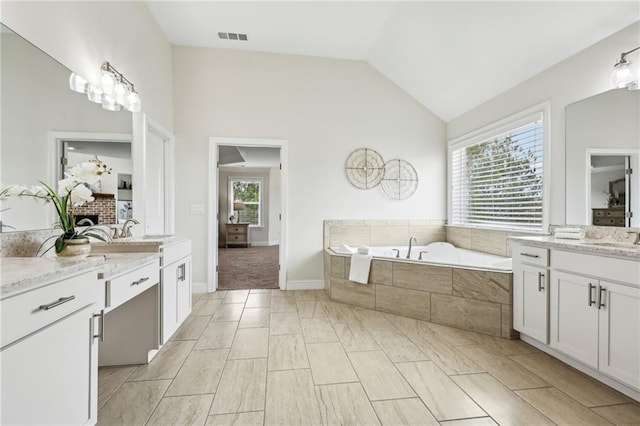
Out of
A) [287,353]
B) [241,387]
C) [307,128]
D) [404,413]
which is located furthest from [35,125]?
[307,128]

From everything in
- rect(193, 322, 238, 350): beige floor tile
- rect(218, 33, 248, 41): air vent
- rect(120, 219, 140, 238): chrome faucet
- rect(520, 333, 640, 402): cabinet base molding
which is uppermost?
rect(218, 33, 248, 41): air vent

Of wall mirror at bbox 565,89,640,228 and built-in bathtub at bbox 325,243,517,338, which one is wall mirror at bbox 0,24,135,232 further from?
wall mirror at bbox 565,89,640,228

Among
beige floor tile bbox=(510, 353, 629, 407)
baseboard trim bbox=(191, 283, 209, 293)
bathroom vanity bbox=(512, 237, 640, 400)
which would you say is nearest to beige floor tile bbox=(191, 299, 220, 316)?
baseboard trim bbox=(191, 283, 209, 293)

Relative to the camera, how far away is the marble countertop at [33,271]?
0.96 meters

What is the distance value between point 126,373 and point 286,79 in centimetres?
373

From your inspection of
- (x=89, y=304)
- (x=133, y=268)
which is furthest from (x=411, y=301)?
(x=89, y=304)

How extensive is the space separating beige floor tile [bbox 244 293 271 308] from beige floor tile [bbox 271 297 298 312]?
7cm

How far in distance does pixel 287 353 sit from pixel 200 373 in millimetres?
625

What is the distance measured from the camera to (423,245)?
14.7 feet

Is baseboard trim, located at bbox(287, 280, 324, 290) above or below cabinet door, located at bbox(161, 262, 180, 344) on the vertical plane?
below

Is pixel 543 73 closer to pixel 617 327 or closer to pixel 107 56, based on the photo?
pixel 617 327

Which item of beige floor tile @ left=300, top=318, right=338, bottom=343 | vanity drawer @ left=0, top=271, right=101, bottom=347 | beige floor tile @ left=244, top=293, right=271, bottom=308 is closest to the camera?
vanity drawer @ left=0, top=271, right=101, bottom=347

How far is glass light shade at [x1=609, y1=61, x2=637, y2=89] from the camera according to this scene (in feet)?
7.08

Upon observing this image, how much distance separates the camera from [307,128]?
13.9ft
